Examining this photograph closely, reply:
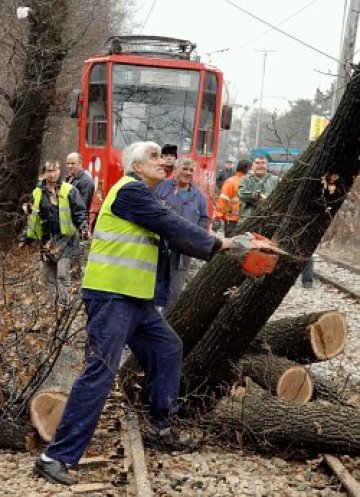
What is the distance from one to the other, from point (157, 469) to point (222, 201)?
346 inches

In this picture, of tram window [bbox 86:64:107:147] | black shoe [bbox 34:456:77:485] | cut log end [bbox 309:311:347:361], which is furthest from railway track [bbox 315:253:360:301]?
black shoe [bbox 34:456:77:485]

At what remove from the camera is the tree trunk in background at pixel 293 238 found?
18.1ft

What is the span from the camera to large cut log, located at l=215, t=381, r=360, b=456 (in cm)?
567

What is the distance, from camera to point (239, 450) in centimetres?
591

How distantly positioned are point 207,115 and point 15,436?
34.4 feet

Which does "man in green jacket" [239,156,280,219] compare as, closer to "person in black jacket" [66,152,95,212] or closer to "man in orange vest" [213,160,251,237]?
"man in orange vest" [213,160,251,237]

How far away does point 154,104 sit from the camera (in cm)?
1541

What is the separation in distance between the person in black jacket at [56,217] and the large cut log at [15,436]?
395 cm

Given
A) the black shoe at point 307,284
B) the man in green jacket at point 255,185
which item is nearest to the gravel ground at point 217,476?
the man in green jacket at point 255,185

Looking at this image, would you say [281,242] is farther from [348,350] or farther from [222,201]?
[222,201]

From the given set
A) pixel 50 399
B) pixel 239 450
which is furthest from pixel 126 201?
pixel 239 450

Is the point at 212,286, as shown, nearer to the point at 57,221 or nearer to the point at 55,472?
the point at 55,472

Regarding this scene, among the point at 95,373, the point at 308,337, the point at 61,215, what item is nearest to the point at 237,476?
the point at 95,373

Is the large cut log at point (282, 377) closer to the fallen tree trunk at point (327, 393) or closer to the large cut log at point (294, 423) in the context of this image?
the fallen tree trunk at point (327, 393)
